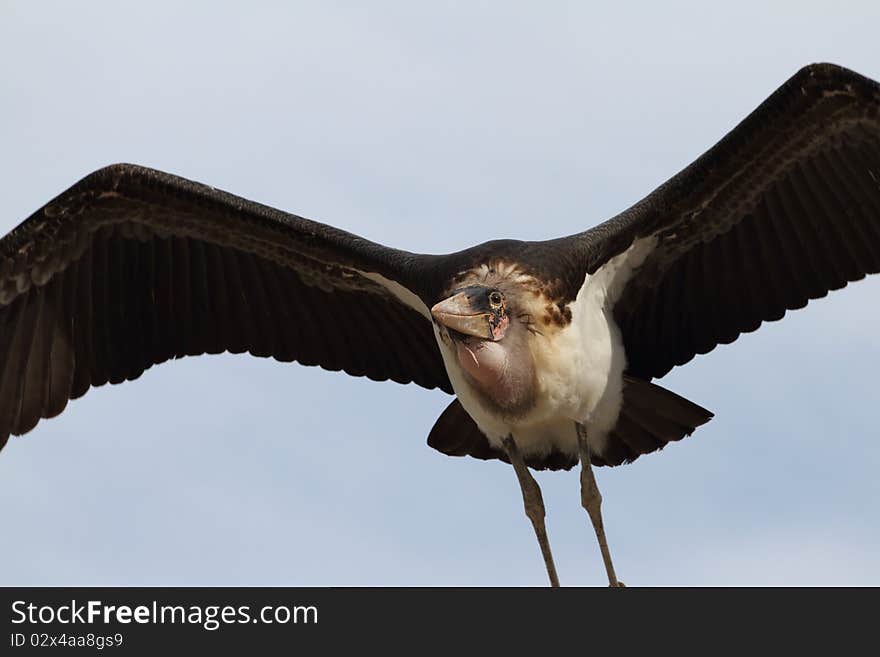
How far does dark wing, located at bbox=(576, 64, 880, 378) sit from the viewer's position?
33.7ft

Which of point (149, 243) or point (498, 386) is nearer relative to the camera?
point (498, 386)

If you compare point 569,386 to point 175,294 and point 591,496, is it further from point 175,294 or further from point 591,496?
point 175,294

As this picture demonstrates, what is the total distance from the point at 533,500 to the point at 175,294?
3.26m

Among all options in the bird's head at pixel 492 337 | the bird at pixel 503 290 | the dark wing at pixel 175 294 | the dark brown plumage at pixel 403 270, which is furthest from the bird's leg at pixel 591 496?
the dark wing at pixel 175 294

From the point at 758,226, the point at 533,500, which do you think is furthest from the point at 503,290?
the point at 758,226

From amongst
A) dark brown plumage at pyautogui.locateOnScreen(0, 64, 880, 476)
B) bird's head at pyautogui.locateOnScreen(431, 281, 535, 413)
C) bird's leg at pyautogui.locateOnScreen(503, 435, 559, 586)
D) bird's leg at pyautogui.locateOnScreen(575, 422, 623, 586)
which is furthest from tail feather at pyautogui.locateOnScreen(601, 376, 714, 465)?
bird's head at pyautogui.locateOnScreen(431, 281, 535, 413)

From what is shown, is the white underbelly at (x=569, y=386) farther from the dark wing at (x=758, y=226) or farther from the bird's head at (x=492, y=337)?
the dark wing at (x=758, y=226)

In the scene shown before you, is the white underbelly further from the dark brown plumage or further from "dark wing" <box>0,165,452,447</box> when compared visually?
"dark wing" <box>0,165,452,447</box>

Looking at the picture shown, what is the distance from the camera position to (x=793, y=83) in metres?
10.1

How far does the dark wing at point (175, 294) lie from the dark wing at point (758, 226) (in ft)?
5.43

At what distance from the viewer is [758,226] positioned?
1095cm
